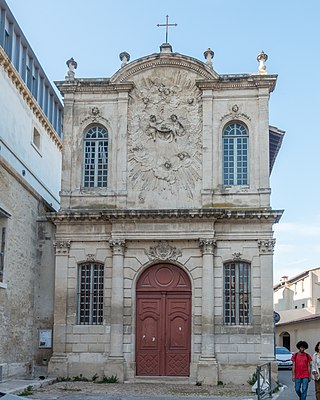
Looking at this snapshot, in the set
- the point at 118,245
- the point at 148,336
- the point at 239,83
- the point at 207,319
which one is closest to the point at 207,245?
the point at 207,319

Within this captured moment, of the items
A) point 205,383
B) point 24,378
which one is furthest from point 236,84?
point 24,378

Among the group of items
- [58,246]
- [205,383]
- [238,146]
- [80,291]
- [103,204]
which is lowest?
[205,383]

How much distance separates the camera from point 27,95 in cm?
2634

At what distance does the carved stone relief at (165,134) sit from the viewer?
22.7 meters

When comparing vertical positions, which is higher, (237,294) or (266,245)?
(266,245)

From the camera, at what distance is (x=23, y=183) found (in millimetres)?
21469

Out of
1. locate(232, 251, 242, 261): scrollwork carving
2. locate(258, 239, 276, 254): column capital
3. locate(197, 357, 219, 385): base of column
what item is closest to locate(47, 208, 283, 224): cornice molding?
locate(258, 239, 276, 254): column capital

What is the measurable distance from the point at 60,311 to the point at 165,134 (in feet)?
22.0

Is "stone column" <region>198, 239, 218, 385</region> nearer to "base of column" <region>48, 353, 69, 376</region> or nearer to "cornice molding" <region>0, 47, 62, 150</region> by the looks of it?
"base of column" <region>48, 353, 69, 376</region>

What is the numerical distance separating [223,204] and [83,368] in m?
6.78

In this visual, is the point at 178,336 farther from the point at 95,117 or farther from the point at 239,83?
the point at 239,83

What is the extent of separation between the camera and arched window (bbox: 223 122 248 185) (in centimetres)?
2273

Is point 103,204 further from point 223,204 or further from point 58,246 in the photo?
point 223,204

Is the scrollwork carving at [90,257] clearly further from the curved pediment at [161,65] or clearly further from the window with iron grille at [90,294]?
the curved pediment at [161,65]
